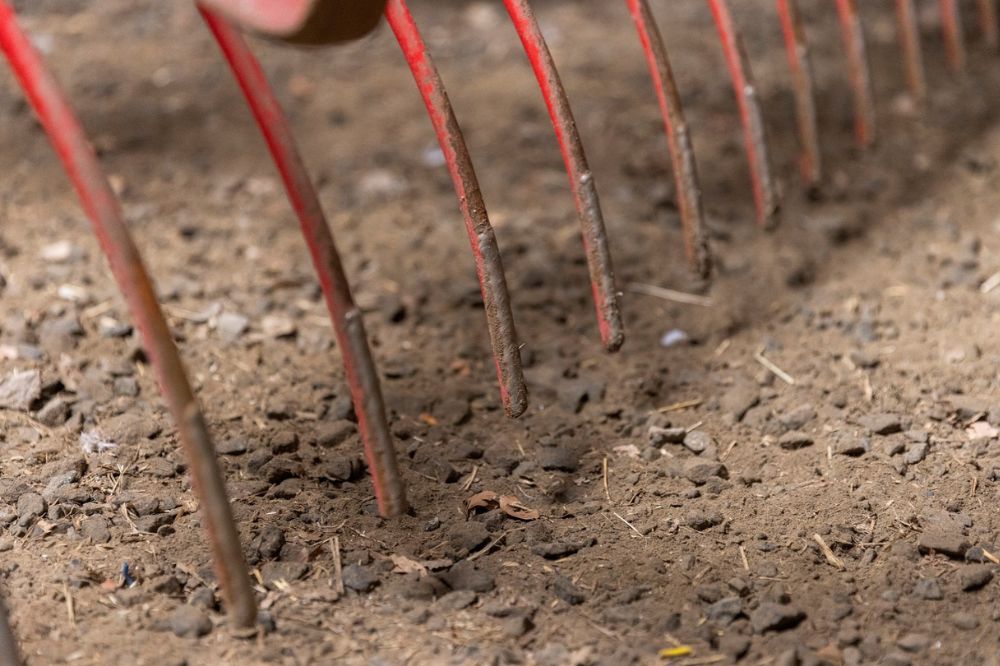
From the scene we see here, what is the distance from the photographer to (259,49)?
14.5 feet

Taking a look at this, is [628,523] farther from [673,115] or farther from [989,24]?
[989,24]

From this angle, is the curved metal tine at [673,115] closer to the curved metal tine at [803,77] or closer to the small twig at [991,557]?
the curved metal tine at [803,77]

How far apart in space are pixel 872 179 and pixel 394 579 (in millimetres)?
2244

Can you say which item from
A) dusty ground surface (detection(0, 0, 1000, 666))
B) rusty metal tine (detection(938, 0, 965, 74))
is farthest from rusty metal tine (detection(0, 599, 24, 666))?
rusty metal tine (detection(938, 0, 965, 74))

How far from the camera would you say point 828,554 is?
2.18m

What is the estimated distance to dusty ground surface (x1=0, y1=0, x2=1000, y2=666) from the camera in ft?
6.66

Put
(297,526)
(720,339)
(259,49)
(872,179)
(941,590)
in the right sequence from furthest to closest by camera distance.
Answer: (259,49)
(872,179)
(720,339)
(297,526)
(941,590)

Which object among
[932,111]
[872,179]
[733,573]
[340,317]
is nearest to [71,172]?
[340,317]

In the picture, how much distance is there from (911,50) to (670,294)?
1514mm

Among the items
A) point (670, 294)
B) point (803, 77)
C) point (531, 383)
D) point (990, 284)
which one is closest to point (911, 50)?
point (803, 77)

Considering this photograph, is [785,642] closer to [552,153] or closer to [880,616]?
[880,616]

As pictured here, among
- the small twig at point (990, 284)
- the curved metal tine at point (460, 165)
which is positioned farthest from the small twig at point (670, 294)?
the curved metal tine at point (460, 165)

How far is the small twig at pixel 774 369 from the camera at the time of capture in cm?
275

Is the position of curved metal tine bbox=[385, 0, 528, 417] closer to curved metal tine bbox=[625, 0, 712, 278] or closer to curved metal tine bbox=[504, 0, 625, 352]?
curved metal tine bbox=[504, 0, 625, 352]
